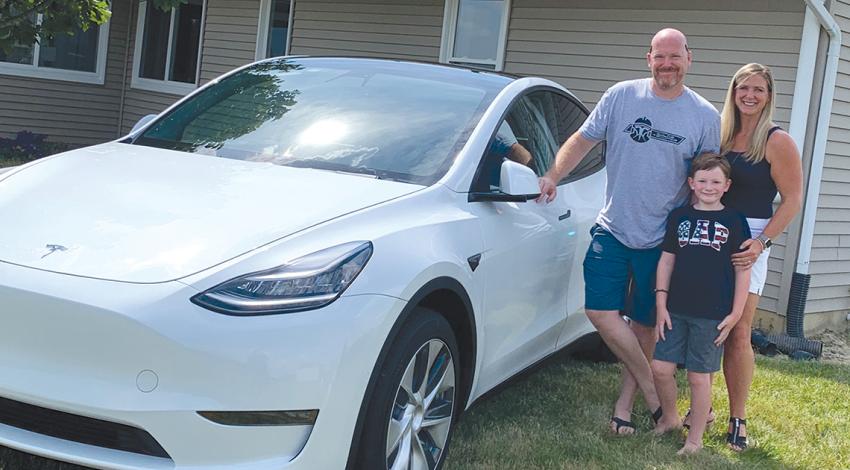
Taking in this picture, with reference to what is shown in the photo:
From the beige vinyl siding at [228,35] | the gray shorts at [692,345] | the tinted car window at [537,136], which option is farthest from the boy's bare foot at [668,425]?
the beige vinyl siding at [228,35]

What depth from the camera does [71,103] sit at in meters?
14.5

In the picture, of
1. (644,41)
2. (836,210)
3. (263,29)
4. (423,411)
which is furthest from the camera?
(263,29)

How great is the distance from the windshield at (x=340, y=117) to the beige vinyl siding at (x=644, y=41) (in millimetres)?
4167

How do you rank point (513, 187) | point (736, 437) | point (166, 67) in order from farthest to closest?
1. point (166, 67)
2. point (736, 437)
3. point (513, 187)

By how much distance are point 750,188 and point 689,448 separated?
120cm

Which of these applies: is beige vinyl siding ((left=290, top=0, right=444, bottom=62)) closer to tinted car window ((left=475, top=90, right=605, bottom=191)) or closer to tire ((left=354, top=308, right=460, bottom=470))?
tinted car window ((left=475, top=90, right=605, bottom=191))

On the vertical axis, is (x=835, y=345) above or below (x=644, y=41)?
below

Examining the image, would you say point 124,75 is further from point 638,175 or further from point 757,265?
point 757,265

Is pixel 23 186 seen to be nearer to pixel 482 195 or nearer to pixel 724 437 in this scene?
pixel 482 195

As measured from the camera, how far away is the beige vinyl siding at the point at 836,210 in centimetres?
730

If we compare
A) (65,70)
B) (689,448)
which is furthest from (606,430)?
(65,70)

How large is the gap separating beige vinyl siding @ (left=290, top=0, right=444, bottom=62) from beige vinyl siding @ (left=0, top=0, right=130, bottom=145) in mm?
4678

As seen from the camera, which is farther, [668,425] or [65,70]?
[65,70]

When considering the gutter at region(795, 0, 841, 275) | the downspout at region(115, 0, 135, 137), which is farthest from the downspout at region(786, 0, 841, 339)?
the downspout at region(115, 0, 135, 137)
